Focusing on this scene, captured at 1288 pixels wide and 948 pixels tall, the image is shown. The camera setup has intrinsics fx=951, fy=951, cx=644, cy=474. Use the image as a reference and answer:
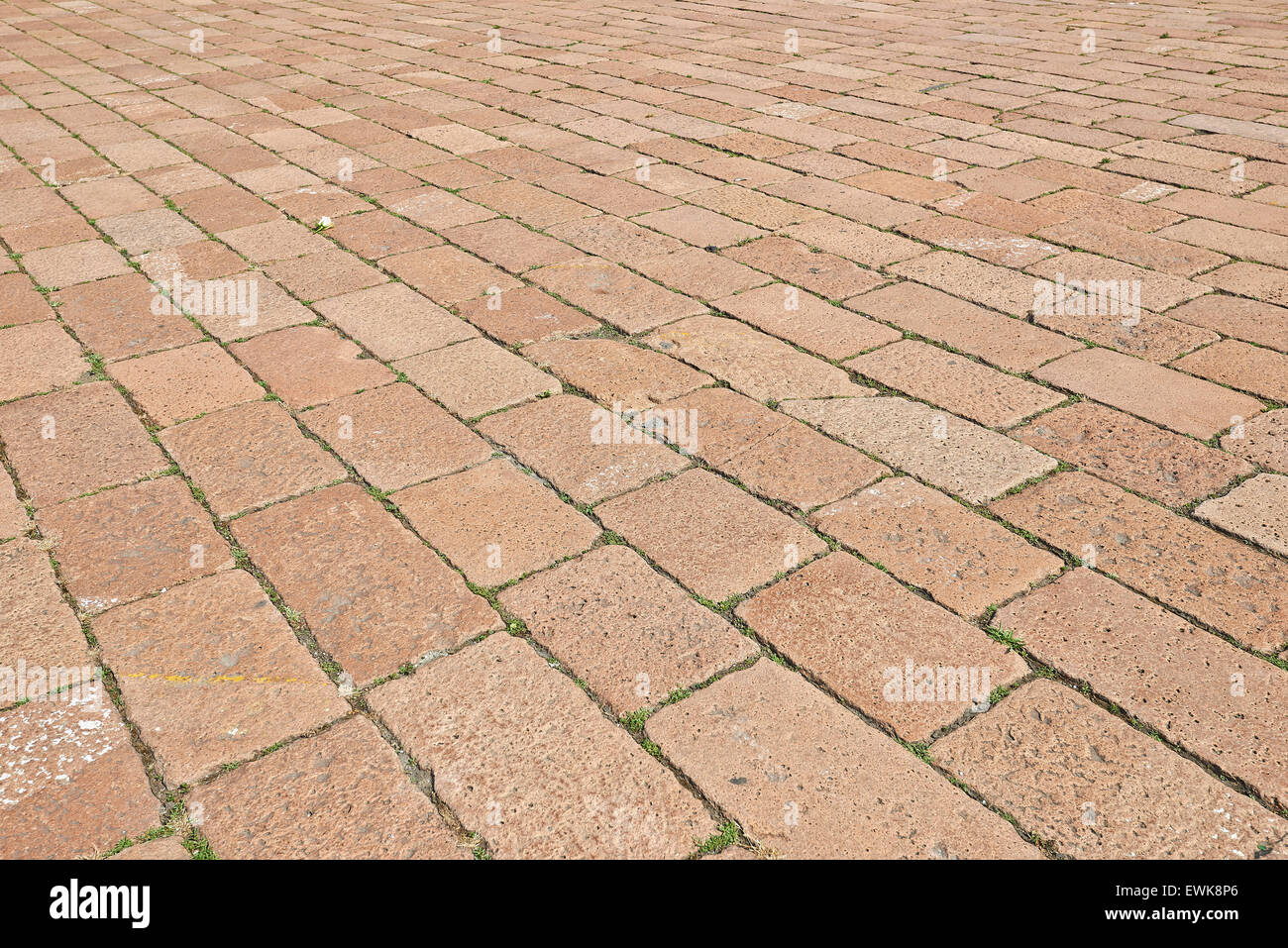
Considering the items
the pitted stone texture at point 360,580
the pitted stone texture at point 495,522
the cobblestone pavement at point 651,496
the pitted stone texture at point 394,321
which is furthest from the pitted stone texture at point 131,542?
the pitted stone texture at point 394,321

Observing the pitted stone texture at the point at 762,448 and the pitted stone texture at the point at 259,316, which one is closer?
the pitted stone texture at the point at 762,448

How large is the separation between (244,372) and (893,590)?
2.28 metres

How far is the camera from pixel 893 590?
2.28 metres

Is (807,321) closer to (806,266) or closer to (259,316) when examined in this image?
(806,266)

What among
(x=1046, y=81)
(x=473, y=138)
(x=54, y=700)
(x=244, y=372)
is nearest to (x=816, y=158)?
(x=473, y=138)

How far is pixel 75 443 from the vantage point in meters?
2.87

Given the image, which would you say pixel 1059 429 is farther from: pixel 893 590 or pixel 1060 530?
pixel 893 590

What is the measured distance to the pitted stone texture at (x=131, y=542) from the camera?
2.33 metres

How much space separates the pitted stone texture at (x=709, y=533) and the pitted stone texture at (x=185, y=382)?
1.41 metres

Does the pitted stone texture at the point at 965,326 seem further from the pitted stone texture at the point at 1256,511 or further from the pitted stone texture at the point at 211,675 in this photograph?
the pitted stone texture at the point at 211,675

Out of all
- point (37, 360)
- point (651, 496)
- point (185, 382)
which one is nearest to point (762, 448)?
point (651, 496)

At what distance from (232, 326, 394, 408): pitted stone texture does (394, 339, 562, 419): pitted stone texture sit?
0.14 meters

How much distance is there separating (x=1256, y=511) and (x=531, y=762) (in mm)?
1988

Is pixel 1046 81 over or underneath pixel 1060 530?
over
